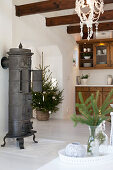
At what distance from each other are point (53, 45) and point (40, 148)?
3.52m

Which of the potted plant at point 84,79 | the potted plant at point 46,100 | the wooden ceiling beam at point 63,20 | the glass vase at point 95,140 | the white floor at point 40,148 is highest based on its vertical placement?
the wooden ceiling beam at point 63,20

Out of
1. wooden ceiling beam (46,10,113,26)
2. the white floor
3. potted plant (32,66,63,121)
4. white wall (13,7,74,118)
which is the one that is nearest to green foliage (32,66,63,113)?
potted plant (32,66,63,121)

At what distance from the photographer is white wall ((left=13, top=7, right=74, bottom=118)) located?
17.5 feet

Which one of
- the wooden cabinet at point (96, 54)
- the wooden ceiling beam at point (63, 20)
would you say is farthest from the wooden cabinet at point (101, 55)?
the wooden ceiling beam at point (63, 20)

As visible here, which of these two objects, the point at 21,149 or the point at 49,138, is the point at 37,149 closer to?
the point at 21,149

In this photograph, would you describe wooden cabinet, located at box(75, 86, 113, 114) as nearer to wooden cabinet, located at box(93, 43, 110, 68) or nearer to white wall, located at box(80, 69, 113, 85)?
white wall, located at box(80, 69, 113, 85)

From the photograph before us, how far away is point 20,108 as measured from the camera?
385cm

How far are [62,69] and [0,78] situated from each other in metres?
3.22

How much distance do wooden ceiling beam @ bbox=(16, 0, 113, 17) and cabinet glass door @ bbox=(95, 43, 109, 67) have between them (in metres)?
3.71

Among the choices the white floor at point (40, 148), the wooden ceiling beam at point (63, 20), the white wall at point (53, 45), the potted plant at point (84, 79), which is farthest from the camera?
the potted plant at point (84, 79)

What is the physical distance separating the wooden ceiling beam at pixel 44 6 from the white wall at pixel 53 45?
0.73ft

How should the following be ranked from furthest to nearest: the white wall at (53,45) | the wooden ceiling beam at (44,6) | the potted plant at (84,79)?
the potted plant at (84,79)
the white wall at (53,45)
the wooden ceiling beam at (44,6)

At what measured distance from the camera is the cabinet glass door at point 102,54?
8.03m

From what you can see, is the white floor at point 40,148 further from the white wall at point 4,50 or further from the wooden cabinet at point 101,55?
the wooden cabinet at point 101,55
